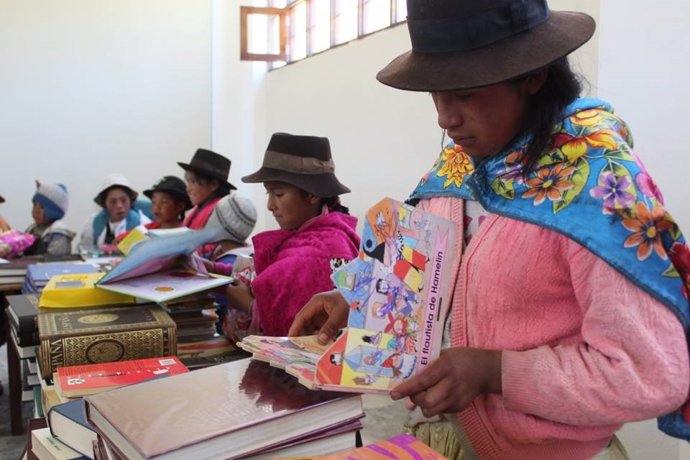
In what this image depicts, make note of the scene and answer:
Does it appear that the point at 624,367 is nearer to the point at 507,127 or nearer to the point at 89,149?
the point at 507,127

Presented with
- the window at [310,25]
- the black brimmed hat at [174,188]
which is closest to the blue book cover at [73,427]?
the black brimmed hat at [174,188]

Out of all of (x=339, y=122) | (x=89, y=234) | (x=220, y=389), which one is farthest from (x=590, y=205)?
(x=89, y=234)

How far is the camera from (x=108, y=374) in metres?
1.22

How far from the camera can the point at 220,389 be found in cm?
88

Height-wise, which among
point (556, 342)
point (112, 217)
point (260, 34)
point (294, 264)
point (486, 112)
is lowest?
point (112, 217)

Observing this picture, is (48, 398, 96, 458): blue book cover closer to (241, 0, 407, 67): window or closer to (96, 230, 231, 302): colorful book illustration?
(96, 230, 231, 302): colorful book illustration

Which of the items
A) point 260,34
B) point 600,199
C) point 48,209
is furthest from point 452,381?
point 260,34

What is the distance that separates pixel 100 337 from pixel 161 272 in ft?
1.44

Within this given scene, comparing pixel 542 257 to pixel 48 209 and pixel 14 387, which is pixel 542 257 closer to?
pixel 14 387

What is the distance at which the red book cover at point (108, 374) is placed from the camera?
3.77 ft

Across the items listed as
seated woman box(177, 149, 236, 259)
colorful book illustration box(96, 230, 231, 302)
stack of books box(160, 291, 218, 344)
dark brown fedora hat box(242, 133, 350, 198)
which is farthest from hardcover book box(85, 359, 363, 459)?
seated woman box(177, 149, 236, 259)

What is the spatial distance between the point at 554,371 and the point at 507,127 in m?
0.33

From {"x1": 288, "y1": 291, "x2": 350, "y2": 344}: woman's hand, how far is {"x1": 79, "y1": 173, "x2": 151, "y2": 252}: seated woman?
356 centimetres

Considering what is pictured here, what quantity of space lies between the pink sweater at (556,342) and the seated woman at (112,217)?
393 cm
